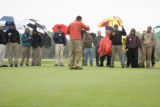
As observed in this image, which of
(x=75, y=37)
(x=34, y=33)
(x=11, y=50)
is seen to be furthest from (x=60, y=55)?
(x=75, y=37)

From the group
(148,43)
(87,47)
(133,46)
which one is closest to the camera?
(133,46)

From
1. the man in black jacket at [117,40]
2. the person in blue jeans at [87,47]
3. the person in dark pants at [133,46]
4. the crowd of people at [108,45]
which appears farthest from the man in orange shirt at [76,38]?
the person in blue jeans at [87,47]

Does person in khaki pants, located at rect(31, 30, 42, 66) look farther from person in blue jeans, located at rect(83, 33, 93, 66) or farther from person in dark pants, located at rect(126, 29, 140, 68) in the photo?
person in dark pants, located at rect(126, 29, 140, 68)

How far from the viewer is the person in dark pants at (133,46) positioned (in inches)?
554

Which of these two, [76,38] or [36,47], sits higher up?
[76,38]

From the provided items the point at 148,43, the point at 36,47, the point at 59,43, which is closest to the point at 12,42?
the point at 36,47

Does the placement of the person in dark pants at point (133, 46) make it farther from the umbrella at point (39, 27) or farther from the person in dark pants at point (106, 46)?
the umbrella at point (39, 27)

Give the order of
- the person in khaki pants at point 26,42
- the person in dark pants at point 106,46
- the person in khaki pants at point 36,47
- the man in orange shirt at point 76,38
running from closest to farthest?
the man in orange shirt at point 76,38 → the person in dark pants at point 106,46 → the person in khaki pants at point 26,42 → the person in khaki pants at point 36,47

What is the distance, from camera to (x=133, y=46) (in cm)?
1405

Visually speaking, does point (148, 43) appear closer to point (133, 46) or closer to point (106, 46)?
point (133, 46)

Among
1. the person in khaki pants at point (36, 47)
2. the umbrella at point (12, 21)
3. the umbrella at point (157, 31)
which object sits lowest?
the person in khaki pants at point (36, 47)

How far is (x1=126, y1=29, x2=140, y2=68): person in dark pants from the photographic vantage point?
14063mm

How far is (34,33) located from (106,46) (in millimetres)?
3672

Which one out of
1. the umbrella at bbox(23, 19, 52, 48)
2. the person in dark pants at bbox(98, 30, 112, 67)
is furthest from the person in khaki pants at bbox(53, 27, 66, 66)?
the person in dark pants at bbox(98, 30, 112, 67)
